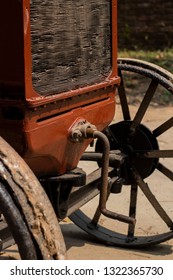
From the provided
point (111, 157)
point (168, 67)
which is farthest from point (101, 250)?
point (168, 67)

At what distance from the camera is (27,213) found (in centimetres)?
208

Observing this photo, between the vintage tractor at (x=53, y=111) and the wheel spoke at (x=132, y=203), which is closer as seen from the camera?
the vintage tractor at (x=53, y=111)

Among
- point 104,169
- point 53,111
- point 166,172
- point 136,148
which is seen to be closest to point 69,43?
point 53,111

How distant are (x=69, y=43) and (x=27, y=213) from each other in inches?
46.4

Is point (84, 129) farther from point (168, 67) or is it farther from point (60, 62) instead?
point (168, 67)

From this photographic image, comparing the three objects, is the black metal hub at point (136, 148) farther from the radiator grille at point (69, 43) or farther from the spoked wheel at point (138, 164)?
the radiator grille at point (69, 43)

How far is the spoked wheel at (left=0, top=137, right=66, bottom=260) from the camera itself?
2.07 m

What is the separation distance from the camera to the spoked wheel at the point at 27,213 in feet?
6.78

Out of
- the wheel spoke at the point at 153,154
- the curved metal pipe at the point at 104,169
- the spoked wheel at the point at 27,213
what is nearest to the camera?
Answer: the spoked wheel at the point at 27,213

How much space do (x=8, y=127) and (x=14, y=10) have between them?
47cm

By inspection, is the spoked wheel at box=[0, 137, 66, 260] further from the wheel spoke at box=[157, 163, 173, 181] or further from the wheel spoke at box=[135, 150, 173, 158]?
the wheel spoke at box=[157, 163, 173, 181]

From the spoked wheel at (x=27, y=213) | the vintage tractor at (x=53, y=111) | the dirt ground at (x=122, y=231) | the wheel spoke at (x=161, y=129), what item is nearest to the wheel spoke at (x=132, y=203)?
the dirt ground at (x=122, y=231)

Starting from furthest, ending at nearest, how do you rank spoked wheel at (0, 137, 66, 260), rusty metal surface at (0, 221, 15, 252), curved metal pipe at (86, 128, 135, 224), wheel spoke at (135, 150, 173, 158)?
wheel spoke at (135, 150, 173, 158) < curved metal pipe at (86, 128, 135, 224) < rusty metal surface at (0, 221, 15, 252) < spoked wheel at (0, 137, 66, 260)

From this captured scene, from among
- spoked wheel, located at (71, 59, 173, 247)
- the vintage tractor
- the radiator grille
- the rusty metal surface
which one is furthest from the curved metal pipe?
spoked wheel, located at (71, 59, 173, 247)
